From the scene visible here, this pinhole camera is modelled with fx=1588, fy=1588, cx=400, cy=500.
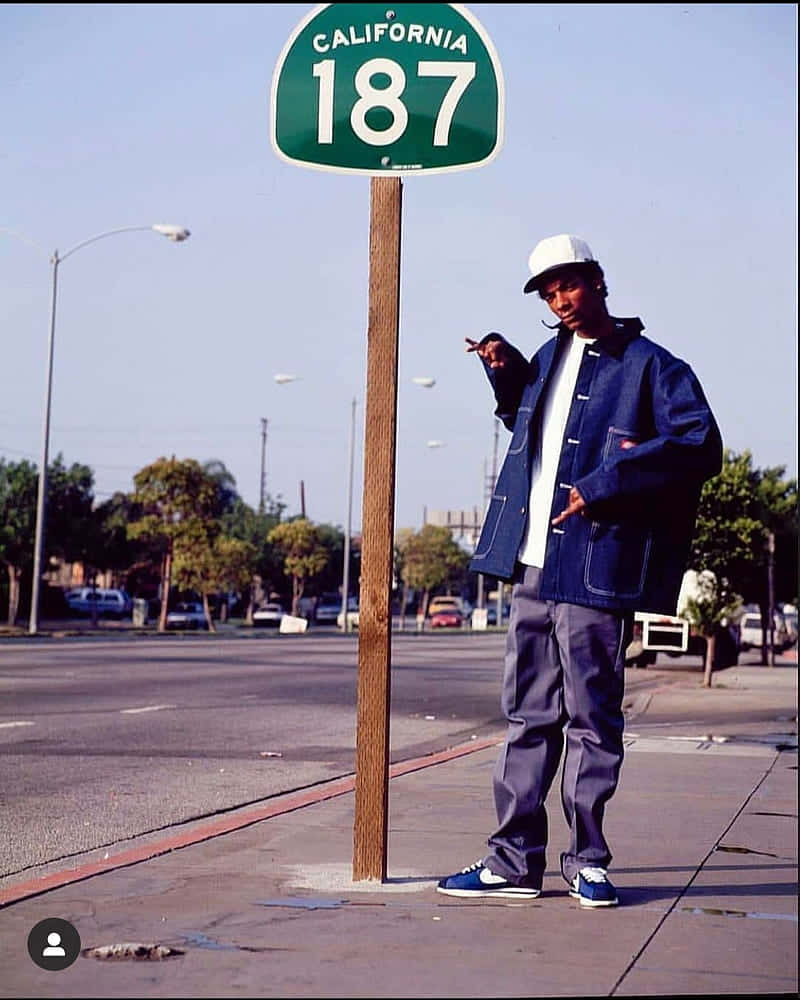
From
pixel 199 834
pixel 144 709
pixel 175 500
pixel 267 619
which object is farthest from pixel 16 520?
pixel 199 834

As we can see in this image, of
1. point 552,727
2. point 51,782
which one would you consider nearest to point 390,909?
point 552,727

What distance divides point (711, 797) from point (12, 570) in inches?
1843

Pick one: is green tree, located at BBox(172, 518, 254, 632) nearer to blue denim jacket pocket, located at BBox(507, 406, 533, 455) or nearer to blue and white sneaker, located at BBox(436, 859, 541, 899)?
blue denim jacket pocket, located at BBox(507, 406, 533, 455)

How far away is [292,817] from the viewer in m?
6.77

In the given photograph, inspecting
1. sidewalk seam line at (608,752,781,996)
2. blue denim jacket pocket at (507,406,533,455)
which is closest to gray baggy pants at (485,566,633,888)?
sidewalk seam line at (608,752,781,996)

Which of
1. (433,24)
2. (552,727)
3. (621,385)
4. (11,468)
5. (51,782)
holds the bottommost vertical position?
(51,782)

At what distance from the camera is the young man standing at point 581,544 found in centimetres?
474

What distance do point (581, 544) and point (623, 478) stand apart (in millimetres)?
260

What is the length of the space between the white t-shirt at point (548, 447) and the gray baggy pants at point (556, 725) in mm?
92

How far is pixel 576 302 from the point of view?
4.93 metres

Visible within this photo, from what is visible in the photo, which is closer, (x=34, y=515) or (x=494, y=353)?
(x=494, y=353)

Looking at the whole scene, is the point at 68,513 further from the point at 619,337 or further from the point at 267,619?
the point at 619,337

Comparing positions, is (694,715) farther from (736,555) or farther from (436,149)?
(436,149)

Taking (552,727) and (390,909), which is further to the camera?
(552,727)
